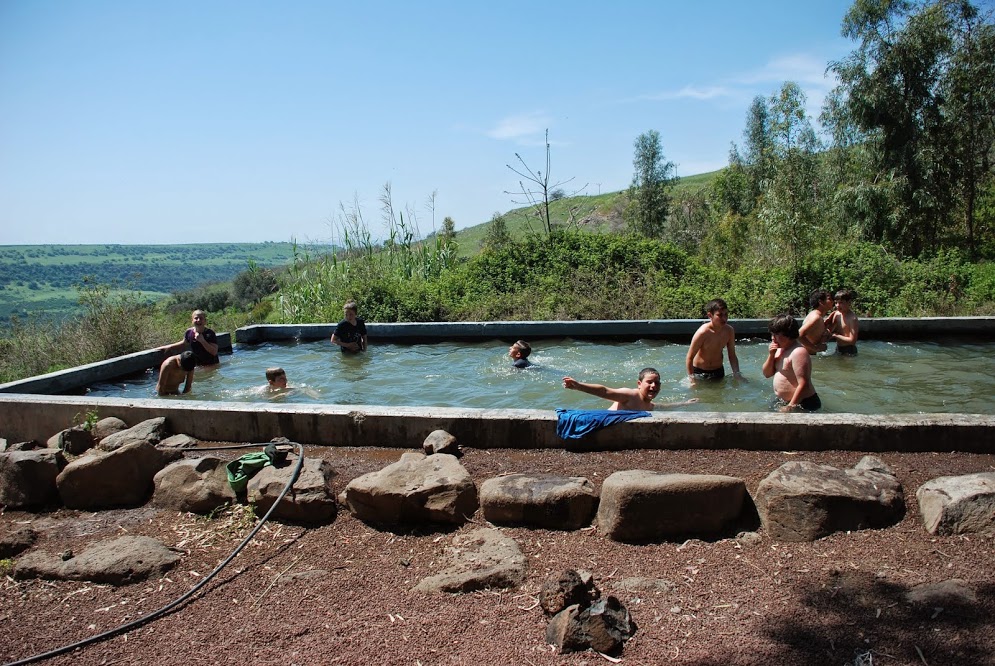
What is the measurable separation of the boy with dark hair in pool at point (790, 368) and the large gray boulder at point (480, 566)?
3.70 m

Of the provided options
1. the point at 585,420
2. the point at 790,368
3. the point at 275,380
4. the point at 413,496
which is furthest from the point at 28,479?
the point at 790,368

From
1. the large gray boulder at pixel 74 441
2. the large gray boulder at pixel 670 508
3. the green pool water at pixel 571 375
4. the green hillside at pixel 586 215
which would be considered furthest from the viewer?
the green hillside at pixel 586 215

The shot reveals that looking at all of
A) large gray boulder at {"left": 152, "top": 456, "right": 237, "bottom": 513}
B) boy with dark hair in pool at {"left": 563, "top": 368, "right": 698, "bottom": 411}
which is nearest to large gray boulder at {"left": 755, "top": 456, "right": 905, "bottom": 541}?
boy with dark hair in pool at {"left": 563, "top": 368, "right": 698, "bottom": 411}

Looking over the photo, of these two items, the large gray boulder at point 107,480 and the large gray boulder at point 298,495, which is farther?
the large gray boulder at point 107,480

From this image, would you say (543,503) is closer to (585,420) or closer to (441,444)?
(585,420)

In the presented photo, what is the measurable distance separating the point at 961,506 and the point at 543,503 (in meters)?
2.35

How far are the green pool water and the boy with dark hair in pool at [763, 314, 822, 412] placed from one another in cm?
59

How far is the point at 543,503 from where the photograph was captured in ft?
13.8

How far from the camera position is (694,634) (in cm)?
306

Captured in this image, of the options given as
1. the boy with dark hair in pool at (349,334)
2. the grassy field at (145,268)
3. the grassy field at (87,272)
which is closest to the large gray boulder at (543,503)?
the boy with dark hair in pool at (349,334)

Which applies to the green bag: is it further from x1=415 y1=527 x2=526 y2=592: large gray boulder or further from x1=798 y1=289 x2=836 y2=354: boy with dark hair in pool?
x1=798 y1=289 x2=836 y2=354: boy with dark hair in pool

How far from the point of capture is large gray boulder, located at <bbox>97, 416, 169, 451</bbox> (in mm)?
5520

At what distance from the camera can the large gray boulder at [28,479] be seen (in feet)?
16.7

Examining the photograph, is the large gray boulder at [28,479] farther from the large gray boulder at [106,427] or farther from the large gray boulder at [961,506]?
the large gray boulder at [961,506]
